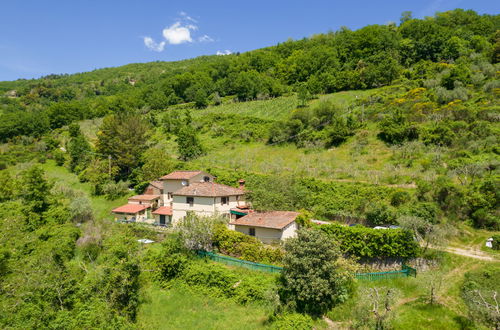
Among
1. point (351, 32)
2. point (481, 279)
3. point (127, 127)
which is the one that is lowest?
point (481, 279)

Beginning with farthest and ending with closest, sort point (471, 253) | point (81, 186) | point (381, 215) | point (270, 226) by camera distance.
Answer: point (81, 186) → point (381, 215) → point (270, 226) → point (471, 253)

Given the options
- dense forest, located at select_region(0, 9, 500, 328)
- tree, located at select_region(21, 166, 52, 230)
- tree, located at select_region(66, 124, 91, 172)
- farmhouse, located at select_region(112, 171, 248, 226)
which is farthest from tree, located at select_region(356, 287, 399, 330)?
tree, located at select_region(66, 124, 91, 172)

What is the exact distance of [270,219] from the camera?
1166 inches

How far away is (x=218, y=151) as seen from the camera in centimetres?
5909

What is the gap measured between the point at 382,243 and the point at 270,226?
386 inches

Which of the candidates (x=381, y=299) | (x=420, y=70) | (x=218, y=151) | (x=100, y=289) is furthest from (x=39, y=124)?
(x=420, y=70)

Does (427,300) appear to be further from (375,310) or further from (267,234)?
(267,234)

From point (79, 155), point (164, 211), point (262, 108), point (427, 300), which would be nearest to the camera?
point (427, 300)

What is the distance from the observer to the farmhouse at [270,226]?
28047 millimetres

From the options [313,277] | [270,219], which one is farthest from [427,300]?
[270,219]

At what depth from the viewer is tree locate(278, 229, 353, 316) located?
20828 millimetres

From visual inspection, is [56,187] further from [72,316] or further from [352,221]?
[352,221]

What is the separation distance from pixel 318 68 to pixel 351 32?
72.0 feet

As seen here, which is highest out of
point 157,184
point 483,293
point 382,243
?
point 157,184
